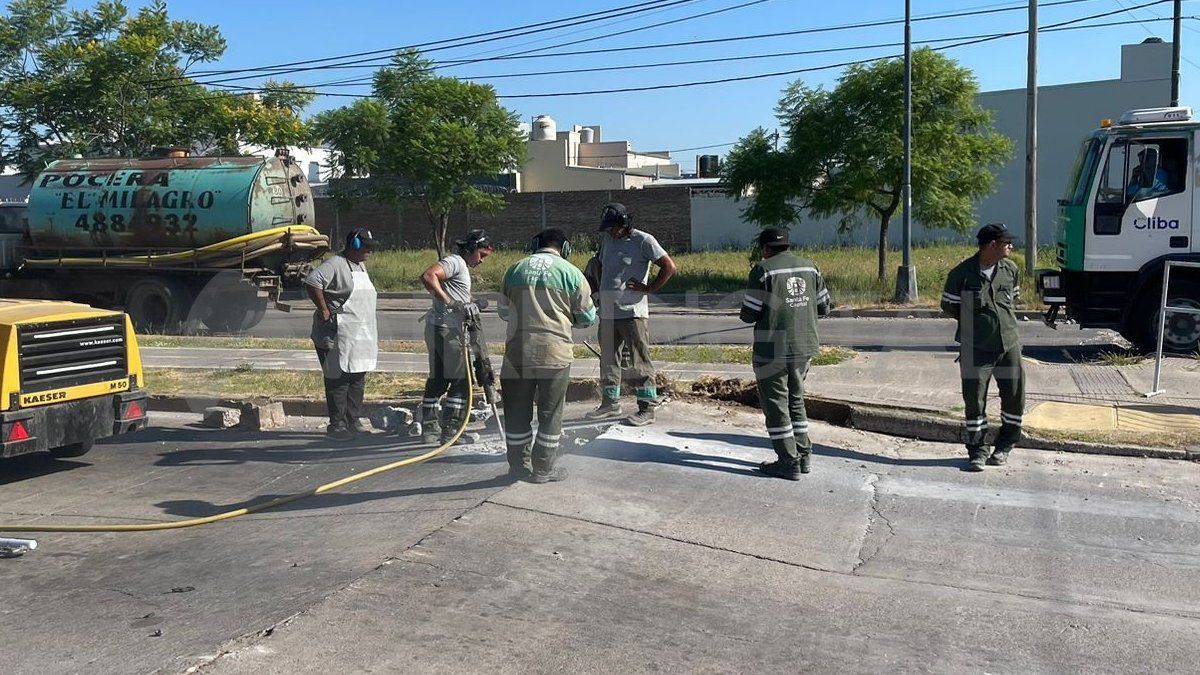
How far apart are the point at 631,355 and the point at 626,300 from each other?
46cm

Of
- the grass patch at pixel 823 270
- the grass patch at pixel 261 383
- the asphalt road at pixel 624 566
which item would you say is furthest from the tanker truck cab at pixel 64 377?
the grass patch at pixel 823 270

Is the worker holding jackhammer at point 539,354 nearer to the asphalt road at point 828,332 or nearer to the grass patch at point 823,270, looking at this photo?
the asphalt road at point 828,332

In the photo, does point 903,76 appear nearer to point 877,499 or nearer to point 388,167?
point 388,167

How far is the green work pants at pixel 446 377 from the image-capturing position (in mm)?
8594

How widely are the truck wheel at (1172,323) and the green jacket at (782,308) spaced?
791cm

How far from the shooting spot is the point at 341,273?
29.5 feet

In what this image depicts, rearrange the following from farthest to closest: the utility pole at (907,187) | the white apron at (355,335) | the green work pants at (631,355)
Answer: the utility pole at (907,187) < the white apron at (355,335) < the green work pants at (631,355)

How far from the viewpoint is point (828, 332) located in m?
18.1

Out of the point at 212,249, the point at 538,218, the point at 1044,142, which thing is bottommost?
the point at 212,249

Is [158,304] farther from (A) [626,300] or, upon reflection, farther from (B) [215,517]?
(B) [215,517]

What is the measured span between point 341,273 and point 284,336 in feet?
37.1

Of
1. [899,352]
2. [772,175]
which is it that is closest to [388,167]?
[772,175]

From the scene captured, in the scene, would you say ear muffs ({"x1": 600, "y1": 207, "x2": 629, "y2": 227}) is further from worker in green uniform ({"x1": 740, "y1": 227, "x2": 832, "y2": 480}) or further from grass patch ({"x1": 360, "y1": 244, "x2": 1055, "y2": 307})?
grass patch ({"x1": 360, "y1": 244, "x2": 1055, "y2": 307})

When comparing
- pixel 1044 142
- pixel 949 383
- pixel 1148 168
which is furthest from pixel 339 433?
pixel 1044 142
